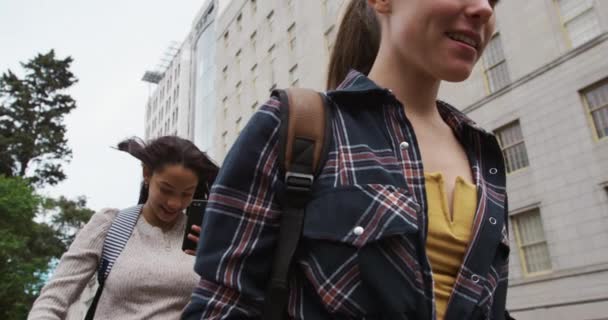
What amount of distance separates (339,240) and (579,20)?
49.2 ft

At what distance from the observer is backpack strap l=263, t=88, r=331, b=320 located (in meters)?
1.14

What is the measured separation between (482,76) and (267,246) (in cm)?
1642

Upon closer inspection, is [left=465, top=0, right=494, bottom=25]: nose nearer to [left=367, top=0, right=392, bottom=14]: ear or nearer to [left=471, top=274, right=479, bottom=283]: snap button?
[left=367, top=0, right=392, bottom=14]: ear

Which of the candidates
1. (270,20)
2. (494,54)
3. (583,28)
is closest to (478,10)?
(583,28)

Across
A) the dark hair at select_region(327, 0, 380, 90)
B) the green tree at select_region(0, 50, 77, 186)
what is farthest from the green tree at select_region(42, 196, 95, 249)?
the dark hair at select_region(327, 0, 380, 90)

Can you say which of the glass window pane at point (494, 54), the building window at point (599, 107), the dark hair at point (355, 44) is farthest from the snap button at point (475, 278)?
the glass window pane at point (494, 54)

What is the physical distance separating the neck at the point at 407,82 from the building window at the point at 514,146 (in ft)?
45.9

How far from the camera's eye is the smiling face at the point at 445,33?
1.44m

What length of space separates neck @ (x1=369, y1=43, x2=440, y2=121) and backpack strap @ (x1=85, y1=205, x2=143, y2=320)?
206 centimetres

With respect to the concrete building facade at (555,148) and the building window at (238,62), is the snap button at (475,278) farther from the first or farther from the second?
the building window at (238,62)

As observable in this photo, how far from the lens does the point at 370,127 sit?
1436 millimetres

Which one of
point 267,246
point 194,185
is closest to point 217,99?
point 194,185

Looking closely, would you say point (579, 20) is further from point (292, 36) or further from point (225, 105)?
point (225, 105)

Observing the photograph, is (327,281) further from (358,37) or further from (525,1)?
(525,1)
